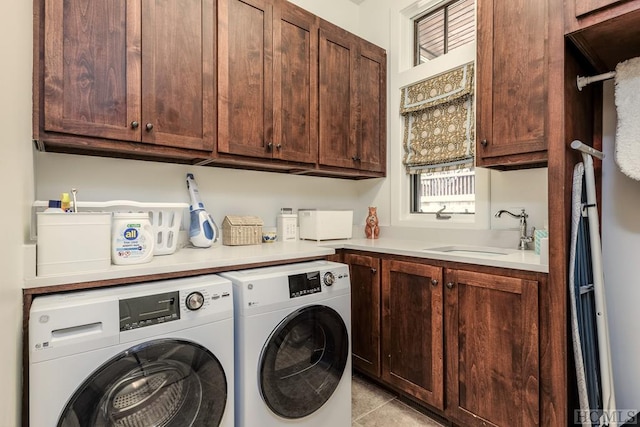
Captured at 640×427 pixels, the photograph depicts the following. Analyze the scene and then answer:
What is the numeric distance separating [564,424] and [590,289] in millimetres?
570

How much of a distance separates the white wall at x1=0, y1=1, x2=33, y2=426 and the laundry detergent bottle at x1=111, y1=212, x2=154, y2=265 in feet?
0.98

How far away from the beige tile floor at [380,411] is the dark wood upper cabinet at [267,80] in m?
1.57

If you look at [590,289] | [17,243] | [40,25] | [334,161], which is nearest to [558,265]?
[590,289]

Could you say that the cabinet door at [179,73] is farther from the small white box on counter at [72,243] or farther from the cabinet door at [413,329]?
the cabinet door at [413,329]

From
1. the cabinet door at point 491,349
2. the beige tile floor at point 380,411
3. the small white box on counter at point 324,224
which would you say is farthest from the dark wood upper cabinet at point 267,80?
the beige tile floor at point 380,411

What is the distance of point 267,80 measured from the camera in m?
2.08

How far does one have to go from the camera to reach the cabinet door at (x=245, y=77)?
191 centimetres

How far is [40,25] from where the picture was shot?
140 cm

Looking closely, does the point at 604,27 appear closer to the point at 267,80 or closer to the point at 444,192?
the point at 444,192

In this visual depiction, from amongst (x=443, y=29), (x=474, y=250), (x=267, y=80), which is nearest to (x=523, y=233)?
(x=474, y=250)

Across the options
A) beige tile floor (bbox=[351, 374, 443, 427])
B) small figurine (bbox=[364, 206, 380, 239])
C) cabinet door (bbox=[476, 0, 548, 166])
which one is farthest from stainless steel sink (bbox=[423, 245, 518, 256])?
beige tile floor (bbox=[351, 374, 443, 427])

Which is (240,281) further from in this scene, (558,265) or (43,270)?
(558,265)

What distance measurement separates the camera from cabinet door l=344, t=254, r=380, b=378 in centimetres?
212

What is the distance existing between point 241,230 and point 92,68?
3.73 feet
